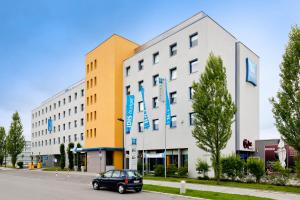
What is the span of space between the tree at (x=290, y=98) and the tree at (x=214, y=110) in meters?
4.74

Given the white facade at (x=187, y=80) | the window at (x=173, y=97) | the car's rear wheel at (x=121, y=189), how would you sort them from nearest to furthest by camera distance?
the car's rear wheel at (x=121, y=189), the white facade at (x=187, y=80), the window at (x=173, y=97)

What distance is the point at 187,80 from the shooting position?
36188mm

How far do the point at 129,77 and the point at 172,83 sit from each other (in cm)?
947

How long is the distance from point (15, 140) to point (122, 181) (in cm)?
6463

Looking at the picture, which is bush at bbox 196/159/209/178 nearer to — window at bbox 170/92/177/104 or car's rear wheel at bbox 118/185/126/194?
window at bbox 170/92/177/104

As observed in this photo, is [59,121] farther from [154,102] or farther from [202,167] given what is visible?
[202,167]

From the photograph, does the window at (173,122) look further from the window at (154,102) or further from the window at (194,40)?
the window at (194,40)

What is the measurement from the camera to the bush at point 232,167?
27219 millimetres

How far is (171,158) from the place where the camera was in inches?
1460

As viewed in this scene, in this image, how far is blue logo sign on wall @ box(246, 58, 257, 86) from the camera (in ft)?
131

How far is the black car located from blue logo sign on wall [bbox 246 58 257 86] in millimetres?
23639

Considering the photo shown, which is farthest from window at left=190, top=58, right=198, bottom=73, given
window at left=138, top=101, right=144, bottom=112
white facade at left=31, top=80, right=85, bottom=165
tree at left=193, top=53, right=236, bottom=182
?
white facade at left=31, top=80, right=85, bottom=165

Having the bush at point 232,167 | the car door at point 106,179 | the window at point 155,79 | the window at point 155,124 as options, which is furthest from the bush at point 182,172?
the car door at point 106,179

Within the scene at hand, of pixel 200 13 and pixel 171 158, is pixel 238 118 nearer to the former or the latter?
pixel 171 158
